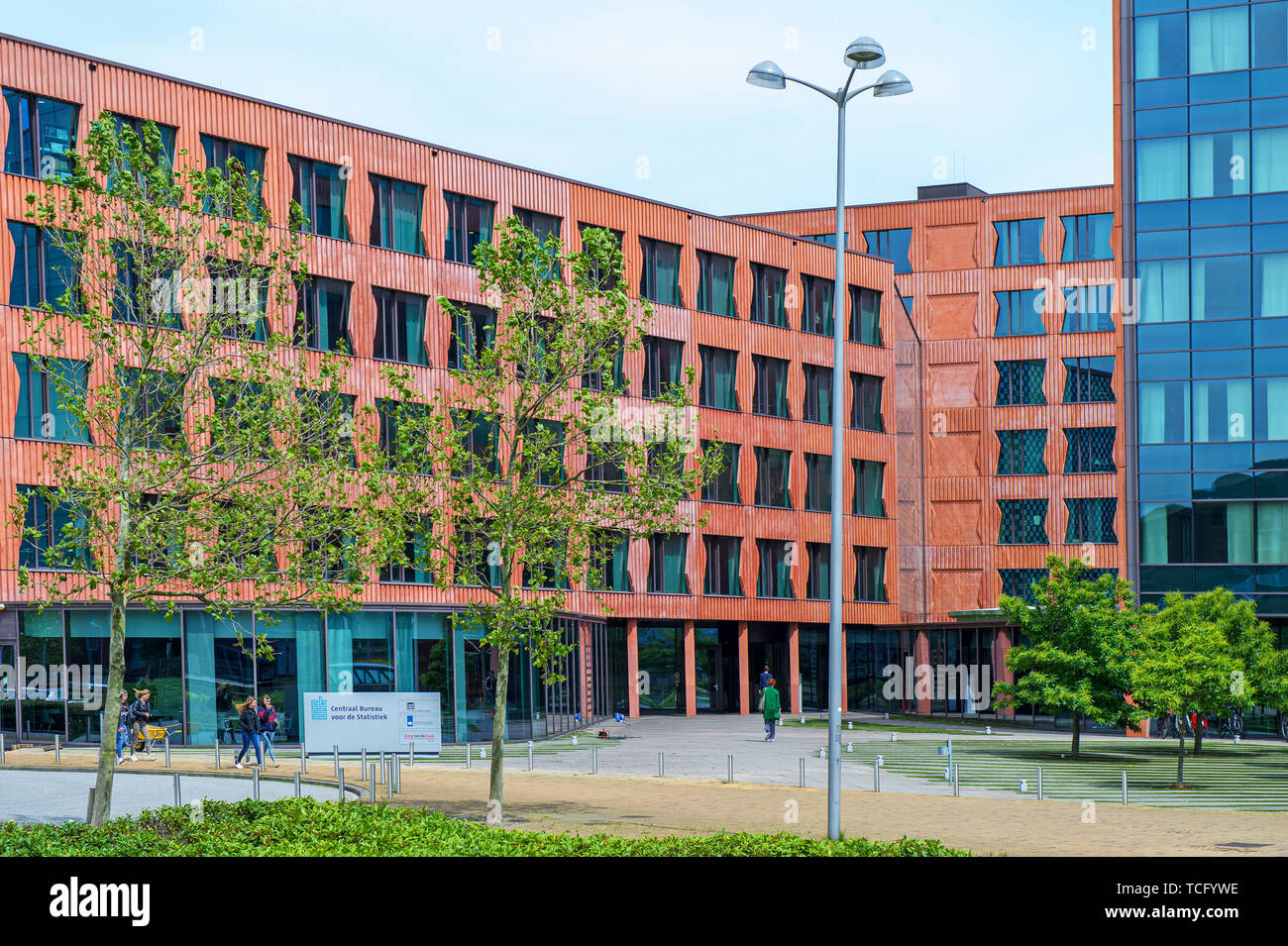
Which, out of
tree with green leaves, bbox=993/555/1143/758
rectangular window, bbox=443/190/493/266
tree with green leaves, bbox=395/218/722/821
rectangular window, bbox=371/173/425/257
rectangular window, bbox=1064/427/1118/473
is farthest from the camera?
rectangular window, bbox=1064/427/1118/473

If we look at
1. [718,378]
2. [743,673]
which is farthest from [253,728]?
[743,673]

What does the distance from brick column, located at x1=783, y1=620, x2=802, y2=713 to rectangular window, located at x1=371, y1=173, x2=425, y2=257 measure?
23305 millimetres

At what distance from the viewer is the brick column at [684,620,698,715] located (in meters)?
57.6

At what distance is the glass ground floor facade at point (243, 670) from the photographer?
37.8 metres

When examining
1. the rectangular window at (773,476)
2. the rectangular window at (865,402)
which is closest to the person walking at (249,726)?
the rectangular window at (773,476)

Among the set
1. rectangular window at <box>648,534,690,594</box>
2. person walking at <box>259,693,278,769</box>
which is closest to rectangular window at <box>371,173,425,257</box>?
rectangular window at <box>648,534,690,594</box>

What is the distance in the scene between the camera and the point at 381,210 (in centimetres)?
4578

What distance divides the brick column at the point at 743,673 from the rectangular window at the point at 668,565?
3729mm

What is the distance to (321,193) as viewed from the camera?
1743 inches

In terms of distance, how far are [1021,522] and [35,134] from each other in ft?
139

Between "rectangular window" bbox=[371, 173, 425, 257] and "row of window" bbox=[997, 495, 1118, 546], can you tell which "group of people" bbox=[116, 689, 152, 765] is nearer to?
"rectangular window" bbox=[371, 173, 425, 257]

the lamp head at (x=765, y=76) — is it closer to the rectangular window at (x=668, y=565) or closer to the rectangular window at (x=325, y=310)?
the rectangular window at (x=325, y=310)
